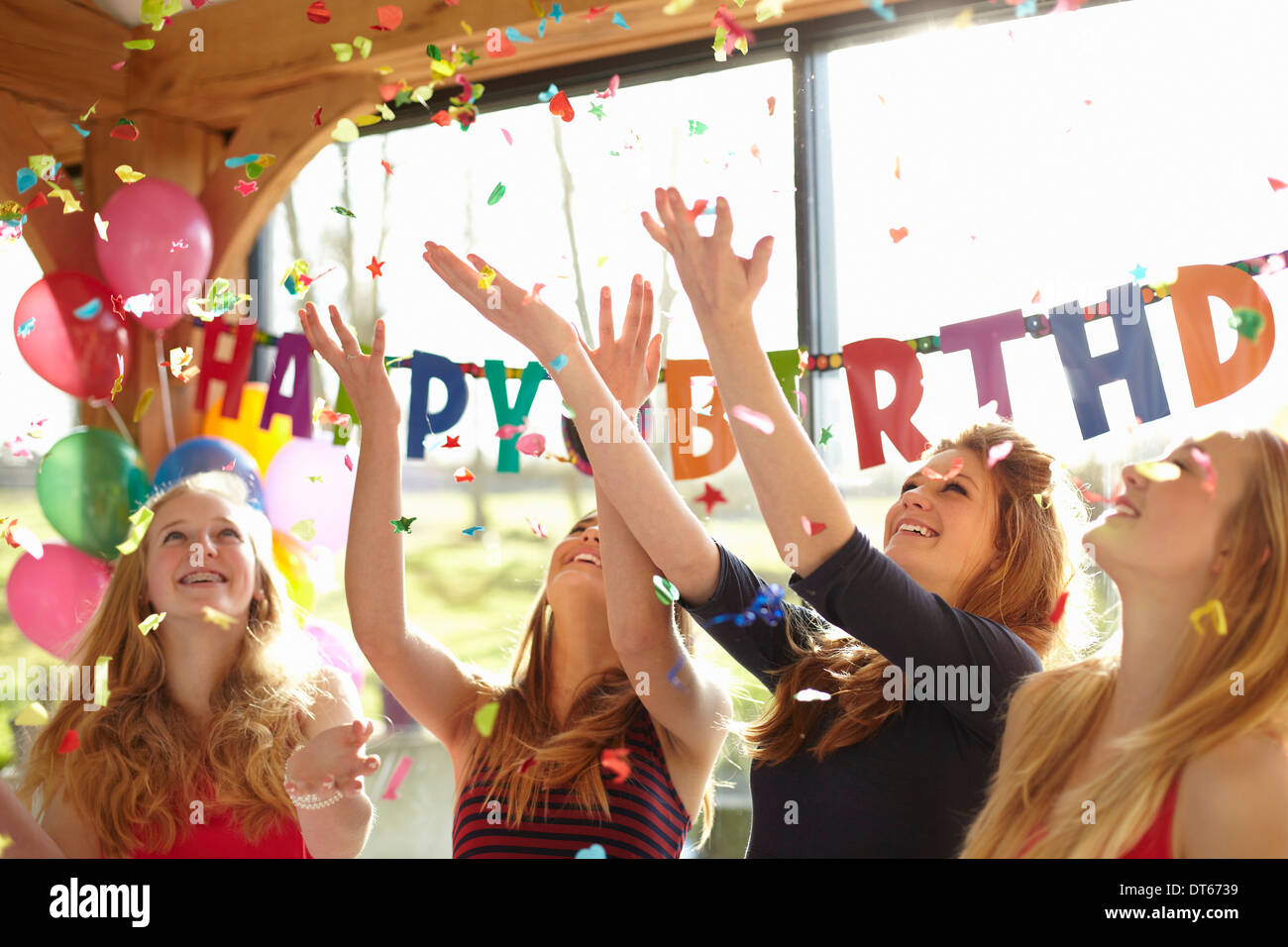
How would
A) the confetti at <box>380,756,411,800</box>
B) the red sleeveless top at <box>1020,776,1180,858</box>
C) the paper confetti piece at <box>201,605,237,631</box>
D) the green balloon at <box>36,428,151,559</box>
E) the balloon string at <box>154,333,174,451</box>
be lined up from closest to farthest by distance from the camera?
1. the red sleeveless top at <box>1020,776,1180,858</box>
2. the paper confetti piece at <box>201,605,237,631</box>
3. the green balloon at <box>36,428,151,559</box>
4. the balloon string at <box>154,333,174,451</box>
5. the confetti at <box>380,756,411,800</box>

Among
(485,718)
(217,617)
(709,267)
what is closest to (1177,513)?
(709,267)

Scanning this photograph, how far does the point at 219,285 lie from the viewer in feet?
7.96

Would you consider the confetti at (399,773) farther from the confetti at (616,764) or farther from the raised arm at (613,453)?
the raised arm at (613,453)

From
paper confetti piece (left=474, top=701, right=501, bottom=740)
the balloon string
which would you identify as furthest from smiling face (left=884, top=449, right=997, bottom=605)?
the balloon string

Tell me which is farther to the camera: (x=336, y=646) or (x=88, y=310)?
(x=88, y=310)

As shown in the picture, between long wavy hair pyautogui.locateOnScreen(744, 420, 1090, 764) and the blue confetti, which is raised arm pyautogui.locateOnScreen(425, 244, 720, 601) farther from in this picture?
the blue confetti

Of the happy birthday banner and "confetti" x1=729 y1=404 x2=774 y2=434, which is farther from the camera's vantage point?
the happy birthday banner

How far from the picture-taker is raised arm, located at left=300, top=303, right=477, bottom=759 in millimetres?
1596

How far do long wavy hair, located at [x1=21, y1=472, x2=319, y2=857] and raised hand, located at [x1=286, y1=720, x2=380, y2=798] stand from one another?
0.14 metres

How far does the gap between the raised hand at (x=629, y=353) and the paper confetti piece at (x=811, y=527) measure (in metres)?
0.35

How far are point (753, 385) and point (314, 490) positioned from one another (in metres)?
1.22

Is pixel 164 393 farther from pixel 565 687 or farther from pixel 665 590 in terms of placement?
pixel 665 590

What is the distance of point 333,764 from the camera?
151 cm

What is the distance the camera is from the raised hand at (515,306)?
1388mm
